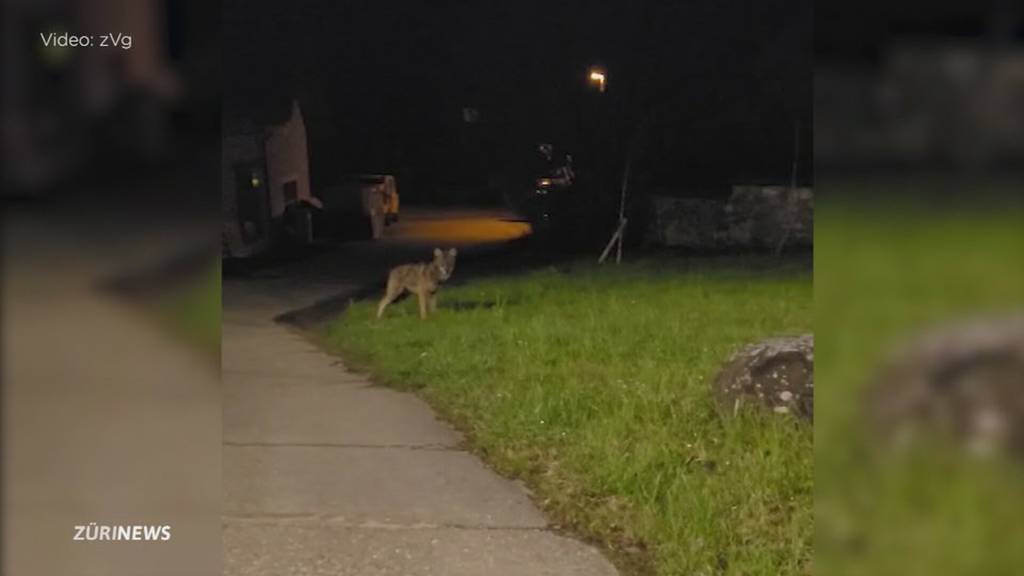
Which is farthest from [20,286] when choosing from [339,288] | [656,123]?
[656,123]

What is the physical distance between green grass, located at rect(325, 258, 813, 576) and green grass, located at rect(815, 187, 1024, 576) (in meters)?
0.55

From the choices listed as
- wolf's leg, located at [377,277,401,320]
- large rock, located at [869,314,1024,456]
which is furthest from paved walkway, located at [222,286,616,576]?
large rock, located at [869,314,1024,456]

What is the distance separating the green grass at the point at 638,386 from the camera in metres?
2.44

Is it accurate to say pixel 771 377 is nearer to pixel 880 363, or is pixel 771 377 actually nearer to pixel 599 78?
pixel 599 78

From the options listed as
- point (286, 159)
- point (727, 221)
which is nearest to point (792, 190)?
point (727, 221)

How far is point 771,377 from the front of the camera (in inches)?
104

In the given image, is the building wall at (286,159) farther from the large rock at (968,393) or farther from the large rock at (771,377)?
the large rock at (968,393)

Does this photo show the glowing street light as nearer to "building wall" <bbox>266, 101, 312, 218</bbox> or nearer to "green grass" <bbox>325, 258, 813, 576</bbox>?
"green grass" <bbox>325, 258, 813, 576</bbox>

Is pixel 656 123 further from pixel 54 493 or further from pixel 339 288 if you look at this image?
pixel 54 493

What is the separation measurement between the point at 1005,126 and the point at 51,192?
4.79 feet

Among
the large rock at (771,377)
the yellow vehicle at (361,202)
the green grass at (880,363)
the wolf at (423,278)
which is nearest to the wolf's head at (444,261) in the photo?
the wolf at (423,278)

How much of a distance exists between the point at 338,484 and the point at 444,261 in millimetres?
555

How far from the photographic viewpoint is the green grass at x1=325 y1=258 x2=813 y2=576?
8.01 ft

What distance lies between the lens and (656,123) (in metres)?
2.43
